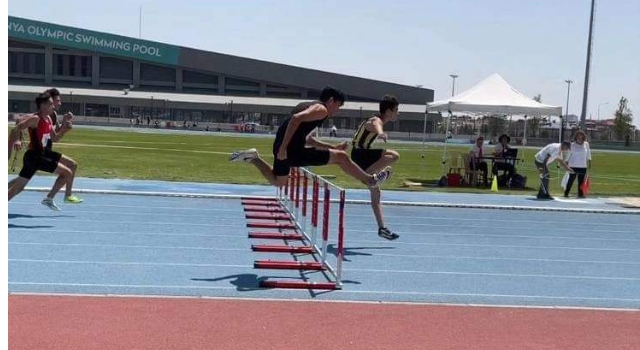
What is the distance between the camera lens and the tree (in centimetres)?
7775

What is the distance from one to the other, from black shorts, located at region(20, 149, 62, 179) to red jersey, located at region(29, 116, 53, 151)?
3.2 inches

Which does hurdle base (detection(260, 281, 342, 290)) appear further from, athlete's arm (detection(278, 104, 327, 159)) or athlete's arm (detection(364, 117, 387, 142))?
athlete's arm (detection(364, 117, 387, 142))

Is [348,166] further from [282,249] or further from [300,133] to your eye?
[282,249]

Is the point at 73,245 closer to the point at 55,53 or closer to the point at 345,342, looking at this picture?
the point at 345,342

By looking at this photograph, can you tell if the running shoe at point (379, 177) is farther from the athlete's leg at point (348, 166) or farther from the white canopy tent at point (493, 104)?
the white canopy tent at point (493, 104)

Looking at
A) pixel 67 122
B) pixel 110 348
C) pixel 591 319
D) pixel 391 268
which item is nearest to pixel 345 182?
pixel 67 122

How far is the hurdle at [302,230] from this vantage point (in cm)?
696

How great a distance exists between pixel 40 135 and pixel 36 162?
37cm

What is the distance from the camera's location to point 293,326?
5543mm

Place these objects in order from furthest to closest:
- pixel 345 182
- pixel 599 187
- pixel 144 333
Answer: pixel 599 187, pixel 345 182, pixel 144 333

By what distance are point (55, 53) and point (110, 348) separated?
79203 mm

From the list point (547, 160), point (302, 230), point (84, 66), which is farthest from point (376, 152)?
point (84, 66)

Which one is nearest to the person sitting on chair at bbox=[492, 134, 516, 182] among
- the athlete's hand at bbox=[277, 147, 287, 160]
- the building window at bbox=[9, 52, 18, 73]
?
the athlete's hand at bbox=[277, 147, 287, 160]

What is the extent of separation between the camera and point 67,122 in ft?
35.1
